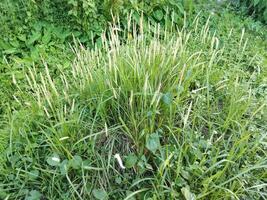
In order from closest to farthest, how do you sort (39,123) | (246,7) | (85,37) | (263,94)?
(39,123), (263,94), (85,37), (246,7)

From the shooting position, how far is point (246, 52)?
12.7 feet

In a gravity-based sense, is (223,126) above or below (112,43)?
below

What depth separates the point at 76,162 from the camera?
2.33 metres

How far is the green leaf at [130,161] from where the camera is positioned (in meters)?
2.33

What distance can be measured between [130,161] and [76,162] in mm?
281

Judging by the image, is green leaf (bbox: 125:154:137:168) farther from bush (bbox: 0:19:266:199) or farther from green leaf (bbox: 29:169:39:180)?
green leaf (bbox: 29:169:39:180)

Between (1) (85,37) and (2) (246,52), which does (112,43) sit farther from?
(2) (246,52)

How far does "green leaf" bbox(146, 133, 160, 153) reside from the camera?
2332 millimetres

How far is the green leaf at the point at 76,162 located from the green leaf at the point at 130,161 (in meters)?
0.24

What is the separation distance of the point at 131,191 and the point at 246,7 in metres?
3.12

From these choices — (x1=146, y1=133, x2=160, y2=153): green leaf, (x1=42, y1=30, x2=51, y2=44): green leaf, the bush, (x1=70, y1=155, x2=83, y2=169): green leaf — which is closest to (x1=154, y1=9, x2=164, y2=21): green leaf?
(x1=42, y1=30, x2=51, y2=44): green leaf

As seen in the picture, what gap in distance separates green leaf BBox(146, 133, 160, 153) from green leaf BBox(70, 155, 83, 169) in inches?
14.2

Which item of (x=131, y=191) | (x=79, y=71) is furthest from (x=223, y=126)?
(x=79, y=71)

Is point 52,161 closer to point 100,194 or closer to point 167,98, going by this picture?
point 100,194
